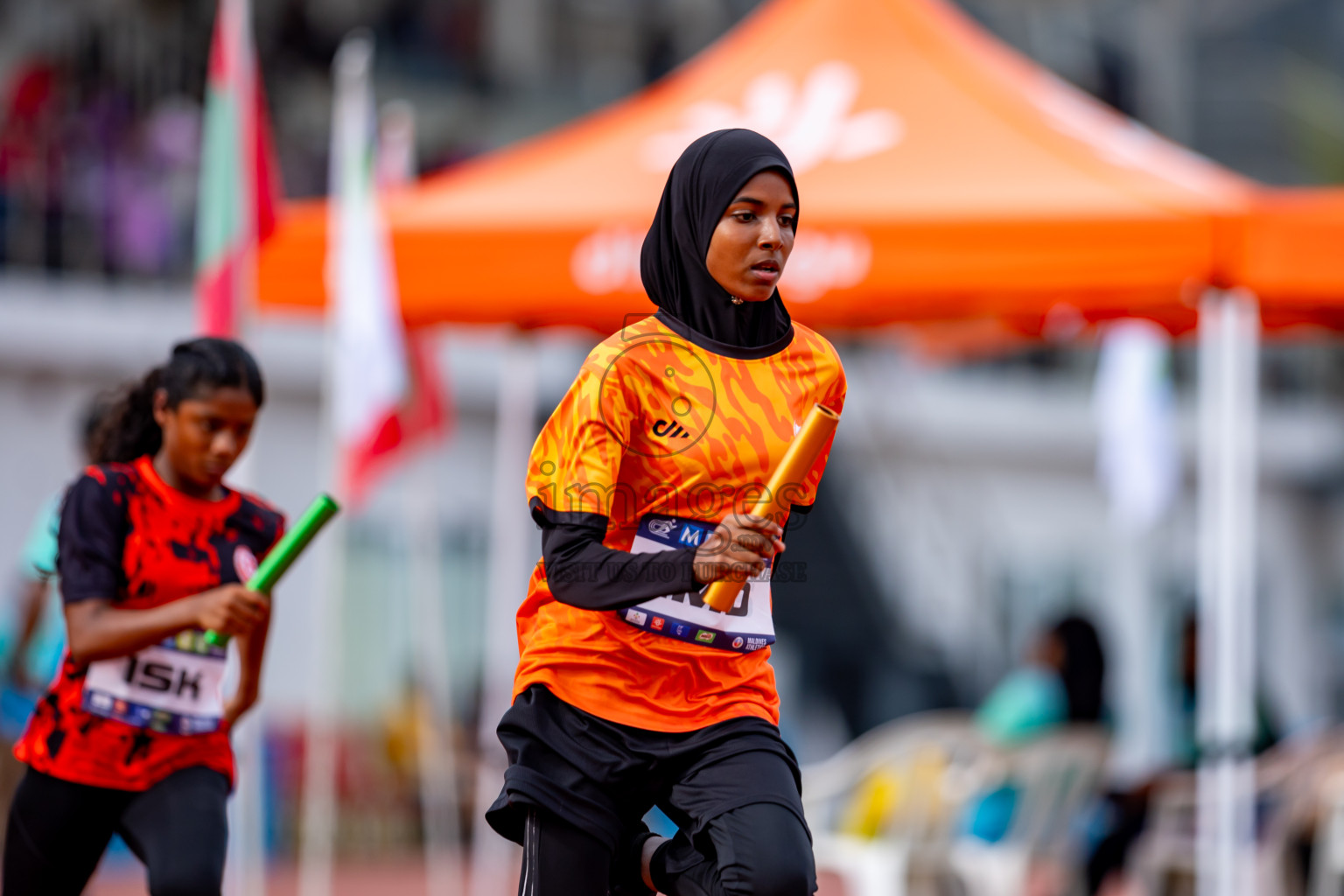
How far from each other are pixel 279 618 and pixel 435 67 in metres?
6.08

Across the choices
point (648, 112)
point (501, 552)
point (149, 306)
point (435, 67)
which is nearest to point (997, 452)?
point (435, 67)

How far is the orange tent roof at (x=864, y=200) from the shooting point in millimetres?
6043

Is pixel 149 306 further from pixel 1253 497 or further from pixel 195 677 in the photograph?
pixel 1253 497

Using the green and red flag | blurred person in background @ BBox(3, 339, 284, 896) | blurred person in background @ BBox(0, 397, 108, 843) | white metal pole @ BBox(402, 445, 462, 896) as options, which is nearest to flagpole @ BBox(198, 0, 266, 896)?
the green and red flag

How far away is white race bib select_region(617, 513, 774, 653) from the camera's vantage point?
10.7 ft

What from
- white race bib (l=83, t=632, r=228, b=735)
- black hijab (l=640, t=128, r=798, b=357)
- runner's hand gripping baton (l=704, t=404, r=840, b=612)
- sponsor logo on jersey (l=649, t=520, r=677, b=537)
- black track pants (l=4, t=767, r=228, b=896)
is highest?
black hijab (l=640, t=128, r=798, b=357)

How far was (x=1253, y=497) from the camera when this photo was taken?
1759 centimetres

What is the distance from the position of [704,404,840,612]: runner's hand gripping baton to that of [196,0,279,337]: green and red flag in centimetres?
328

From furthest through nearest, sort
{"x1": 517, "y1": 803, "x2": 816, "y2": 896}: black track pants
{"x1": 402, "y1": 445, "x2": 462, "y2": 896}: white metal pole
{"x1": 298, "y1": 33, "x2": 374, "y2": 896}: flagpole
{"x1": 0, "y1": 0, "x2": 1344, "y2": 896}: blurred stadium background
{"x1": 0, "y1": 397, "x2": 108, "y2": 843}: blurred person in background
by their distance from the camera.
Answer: {"x1": 0, "y1": 0, "x2": 1344, "y2": 896}: blurred stadium background, {"x1": 402, "y1": 445, "x2": 462, "y2": 896}: white metal pole, {"x1": 298, "y1": 33, "x2": 374, "y2": 896}: flagpole, {"x1": 0, "y1": 397, "x2": 108, "y2": 843}: blurred person in background, {"x1": 517, "y1": 803, "x2": 816, "y2": 896}: black track pants

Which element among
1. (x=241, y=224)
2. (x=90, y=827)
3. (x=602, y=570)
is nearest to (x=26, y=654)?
(x=241, y=224)

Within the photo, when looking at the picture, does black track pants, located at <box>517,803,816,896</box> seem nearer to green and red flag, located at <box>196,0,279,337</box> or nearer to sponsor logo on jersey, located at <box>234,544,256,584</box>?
sponsor logo on jersey, located at <box>234,544,256,584</box>

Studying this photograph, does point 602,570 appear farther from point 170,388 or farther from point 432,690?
point 432,690

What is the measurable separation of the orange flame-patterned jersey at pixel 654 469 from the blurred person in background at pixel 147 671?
98 centimetres

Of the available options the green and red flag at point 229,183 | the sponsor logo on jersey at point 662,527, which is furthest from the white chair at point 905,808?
the sponsor logo on jersey at point 662,527
